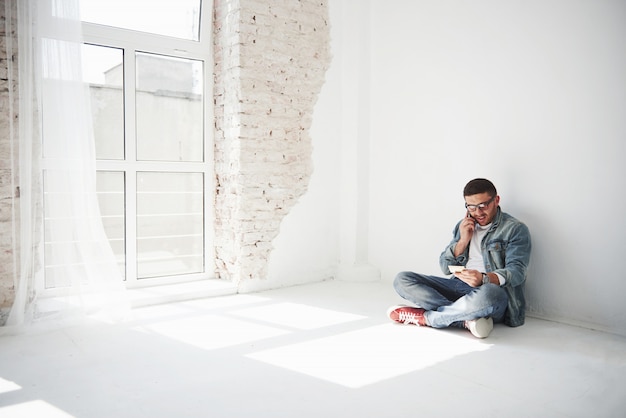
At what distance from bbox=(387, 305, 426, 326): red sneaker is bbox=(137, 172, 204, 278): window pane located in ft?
5.40

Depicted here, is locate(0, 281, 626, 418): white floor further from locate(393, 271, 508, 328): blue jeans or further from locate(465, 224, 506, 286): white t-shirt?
locate(465, 224, 506, 286): white t-shirt

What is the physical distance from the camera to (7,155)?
2.85 m

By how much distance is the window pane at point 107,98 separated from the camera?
11.0ft

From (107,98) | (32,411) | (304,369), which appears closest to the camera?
(32,411)

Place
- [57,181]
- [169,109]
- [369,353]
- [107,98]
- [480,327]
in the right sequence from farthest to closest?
[169,109]
[107,98]
[57,181]
[480,327]
[369,353]

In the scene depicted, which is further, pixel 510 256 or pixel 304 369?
pixel 510 256

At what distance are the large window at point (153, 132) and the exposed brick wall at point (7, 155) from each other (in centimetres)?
52

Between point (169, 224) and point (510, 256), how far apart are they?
235cm

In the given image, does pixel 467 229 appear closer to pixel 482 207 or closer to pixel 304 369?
pixel 482 207

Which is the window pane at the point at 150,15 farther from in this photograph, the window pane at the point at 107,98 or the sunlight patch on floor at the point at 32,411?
the sunlight patch on floor at the point at 32,411

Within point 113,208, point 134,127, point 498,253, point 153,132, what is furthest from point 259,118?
point 498,253

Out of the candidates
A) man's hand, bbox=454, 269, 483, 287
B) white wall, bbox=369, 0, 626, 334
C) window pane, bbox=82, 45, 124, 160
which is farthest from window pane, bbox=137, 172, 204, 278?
man's hand, bbox=454, 269, 483, 287

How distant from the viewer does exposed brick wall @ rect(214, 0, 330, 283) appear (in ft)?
12.0

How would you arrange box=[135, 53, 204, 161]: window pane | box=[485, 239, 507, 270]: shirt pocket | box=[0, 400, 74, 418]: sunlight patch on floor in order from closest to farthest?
box=[0, 400, 74, 418]: sunlight patch on floor
box=[485, 239, 507, 270]: shirt pocket
box=[135, 53, 204, 161]: window pane
